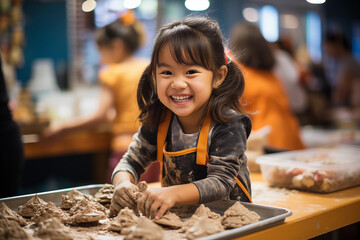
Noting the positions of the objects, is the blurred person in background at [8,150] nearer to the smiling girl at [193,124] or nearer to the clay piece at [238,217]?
the smiling girl at [193,124]

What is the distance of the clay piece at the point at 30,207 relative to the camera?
1.22 m

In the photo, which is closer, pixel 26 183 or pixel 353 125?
pixel 26 183

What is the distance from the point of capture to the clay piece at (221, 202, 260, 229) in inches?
41.8

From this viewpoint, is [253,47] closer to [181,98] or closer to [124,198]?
[181,98]

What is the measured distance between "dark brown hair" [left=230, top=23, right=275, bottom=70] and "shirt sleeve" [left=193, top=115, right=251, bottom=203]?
4.96ft

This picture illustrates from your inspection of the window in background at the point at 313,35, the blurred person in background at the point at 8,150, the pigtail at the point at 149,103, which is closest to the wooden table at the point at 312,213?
the pigtail at the point at 149,103

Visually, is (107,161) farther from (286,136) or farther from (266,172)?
(266,172)

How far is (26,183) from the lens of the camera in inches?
142

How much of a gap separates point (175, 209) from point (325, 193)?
25.0 inches

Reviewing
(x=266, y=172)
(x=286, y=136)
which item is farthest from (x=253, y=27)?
(x=266, y=172)

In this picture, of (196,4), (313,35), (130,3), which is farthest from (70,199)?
(313,35)

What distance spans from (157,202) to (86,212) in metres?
0.20

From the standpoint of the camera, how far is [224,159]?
1.25 metres

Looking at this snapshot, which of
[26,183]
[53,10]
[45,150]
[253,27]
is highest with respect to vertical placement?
[53,10]
